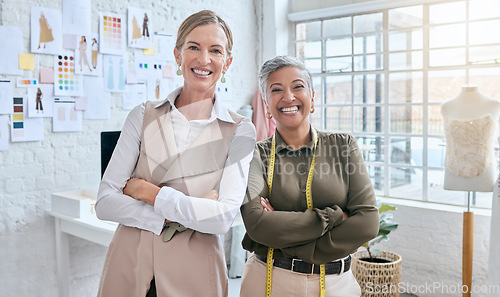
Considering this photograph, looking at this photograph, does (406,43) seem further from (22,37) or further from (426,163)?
(22,37)

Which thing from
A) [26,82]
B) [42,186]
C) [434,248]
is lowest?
[434,248]

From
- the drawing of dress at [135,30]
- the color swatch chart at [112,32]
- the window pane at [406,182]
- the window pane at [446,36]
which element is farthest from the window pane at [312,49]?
the color swatch chart at [112,32]

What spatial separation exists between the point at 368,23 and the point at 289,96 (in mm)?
3048

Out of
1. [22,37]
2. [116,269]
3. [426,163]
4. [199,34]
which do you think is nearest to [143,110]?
[199,34]

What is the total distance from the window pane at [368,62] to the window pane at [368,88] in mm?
78

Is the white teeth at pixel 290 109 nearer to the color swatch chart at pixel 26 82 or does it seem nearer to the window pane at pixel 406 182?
the color swatch chart at pixel 26 82

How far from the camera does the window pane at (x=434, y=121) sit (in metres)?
4.11

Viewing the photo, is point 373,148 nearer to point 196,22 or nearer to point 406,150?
point 406,150

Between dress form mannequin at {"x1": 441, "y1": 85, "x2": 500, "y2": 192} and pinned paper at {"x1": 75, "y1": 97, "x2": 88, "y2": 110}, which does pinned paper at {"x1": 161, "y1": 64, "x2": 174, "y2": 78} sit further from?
dress form mannequin at {"x1": 441, "y1": 85, "x2": 500, "y2": 192}

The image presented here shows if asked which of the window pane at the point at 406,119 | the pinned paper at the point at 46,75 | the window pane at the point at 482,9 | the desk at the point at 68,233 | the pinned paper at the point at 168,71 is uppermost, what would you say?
the window pane at the point at 482,9

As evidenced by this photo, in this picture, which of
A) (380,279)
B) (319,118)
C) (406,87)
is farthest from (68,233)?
(406,87)

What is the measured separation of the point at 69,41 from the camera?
3.36 meters

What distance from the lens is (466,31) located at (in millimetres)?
3887

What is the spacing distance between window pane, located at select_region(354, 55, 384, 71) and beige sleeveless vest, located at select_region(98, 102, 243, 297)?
311 centimetres
